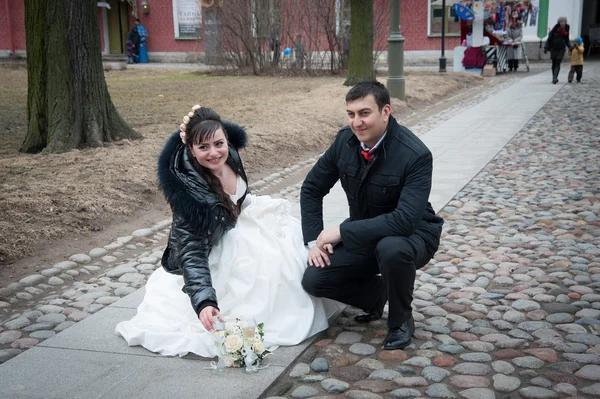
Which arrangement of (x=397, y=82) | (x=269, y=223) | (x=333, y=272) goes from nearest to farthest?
(x=333, y=272), (x=269, y=223), (x=397, y=82)

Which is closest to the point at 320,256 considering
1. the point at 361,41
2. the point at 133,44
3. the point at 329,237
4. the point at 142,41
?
the point at 329,237

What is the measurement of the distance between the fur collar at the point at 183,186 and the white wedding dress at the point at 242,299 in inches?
10.4

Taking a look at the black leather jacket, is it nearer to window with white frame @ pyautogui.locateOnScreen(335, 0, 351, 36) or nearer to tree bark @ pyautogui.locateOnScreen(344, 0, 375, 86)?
tree bark @ pyautogui.locateOnScreen(344, 0, 375, 86)

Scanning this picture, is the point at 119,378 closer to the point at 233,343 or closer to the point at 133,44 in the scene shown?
the point at 233,343

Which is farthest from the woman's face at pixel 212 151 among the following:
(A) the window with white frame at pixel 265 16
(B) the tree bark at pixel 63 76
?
(A) the window with white frame at pixel 265 16

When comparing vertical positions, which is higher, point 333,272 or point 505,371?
point 333,272

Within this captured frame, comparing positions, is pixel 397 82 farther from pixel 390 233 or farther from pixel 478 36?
pixel 390 233

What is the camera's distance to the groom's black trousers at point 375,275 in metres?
3.79

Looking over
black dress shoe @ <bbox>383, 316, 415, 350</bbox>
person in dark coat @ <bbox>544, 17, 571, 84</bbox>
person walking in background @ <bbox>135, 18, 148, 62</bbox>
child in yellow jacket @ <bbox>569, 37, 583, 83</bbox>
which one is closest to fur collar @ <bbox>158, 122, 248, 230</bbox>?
black dress shoe @ <bbox>383, 316, 415, 350</bbox>

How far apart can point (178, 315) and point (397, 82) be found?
12.1 m

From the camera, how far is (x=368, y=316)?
168 inches

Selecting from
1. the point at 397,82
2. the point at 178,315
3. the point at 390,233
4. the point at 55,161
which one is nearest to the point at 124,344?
the point at 178,315

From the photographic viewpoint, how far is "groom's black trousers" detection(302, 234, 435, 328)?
149 inches

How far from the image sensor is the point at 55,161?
8.12m
